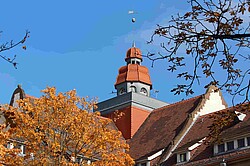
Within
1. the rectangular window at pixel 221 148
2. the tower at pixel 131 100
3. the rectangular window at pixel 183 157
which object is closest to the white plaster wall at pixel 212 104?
the rectangular window at pixel 183 157

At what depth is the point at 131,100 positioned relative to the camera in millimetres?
47531

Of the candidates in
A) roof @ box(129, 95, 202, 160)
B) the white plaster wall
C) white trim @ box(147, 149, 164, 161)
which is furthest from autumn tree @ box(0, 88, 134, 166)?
the white plaster wall

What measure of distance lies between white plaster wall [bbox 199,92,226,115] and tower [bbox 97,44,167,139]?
6400 mm

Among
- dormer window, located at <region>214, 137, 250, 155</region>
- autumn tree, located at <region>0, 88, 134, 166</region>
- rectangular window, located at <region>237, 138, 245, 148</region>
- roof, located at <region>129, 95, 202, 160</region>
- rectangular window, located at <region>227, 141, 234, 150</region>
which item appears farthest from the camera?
roof, located at <region>129, 95, 202, 160</region>

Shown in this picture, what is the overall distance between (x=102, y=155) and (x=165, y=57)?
15.3 meters

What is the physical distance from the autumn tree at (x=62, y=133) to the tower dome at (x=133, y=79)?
2370 cm

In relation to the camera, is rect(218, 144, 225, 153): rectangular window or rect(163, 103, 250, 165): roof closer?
rect(163, 103, 250, 165): roof

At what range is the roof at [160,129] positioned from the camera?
39.4 m

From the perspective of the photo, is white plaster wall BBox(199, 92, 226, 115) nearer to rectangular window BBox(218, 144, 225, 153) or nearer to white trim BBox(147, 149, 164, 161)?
white trim BBox(147, 149, 164, 161)

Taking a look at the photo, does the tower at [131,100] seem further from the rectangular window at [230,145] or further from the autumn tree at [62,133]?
the autumn tree at [62,133]

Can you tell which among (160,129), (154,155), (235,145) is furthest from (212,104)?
(235,145)

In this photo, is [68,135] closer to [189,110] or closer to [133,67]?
[189,110]

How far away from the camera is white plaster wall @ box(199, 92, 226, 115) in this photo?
134 ft

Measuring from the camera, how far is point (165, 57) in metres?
11.5
